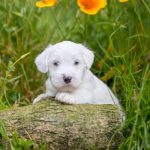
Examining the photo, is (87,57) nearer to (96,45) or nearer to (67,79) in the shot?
(67,79)

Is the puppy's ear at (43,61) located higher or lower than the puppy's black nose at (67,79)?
higher

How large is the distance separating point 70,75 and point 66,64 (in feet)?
0.38

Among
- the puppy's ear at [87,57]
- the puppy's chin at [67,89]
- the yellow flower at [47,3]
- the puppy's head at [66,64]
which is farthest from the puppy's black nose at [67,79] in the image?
the yellow flower at [47,3]

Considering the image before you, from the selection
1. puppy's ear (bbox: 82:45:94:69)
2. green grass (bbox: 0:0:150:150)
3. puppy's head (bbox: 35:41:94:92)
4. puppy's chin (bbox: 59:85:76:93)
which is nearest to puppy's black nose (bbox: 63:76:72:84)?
puppy's head (bbox: 35:41:94:92)

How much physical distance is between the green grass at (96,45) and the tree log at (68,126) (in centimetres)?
11

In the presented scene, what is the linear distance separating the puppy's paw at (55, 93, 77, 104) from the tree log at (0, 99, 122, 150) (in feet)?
0.21

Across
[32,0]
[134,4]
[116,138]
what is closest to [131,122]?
[116,138]

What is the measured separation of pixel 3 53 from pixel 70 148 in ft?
5.36

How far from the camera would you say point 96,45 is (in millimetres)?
5461

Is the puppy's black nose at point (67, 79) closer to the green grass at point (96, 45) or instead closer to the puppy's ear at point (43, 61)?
the puppy's ear at point (43, 61)

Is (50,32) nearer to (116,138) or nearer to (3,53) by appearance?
(3,53)

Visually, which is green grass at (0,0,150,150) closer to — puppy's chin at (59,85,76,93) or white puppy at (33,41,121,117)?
white puppy at (33,41,121,117)

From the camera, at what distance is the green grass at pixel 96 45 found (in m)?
4.18

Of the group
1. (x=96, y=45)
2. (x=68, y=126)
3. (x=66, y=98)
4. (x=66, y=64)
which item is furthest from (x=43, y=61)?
(x=96, y=45)
